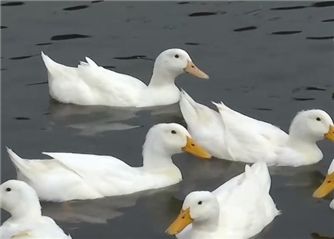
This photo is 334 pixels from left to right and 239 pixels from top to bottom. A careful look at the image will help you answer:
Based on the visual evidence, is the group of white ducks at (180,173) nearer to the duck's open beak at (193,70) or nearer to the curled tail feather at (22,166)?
the curled tail feather at (22,166)

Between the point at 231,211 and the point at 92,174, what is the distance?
60.4 inches

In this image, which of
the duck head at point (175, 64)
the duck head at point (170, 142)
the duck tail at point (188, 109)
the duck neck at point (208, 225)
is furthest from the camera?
the duck head at point (175, 64)

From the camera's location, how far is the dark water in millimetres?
9219

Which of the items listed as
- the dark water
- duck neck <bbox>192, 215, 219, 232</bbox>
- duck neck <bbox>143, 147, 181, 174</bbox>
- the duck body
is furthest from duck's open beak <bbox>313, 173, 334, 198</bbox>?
the duck body

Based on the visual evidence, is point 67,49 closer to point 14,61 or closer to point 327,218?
point 14,61

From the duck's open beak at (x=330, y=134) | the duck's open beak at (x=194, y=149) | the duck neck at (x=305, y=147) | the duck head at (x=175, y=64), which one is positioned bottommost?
the duck neck at (x=305, y=147)

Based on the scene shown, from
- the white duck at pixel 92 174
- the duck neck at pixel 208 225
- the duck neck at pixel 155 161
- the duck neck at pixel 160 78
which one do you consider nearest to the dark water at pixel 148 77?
the white duck at pixel 92 174

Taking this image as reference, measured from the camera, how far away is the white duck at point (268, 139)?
10.1 meters

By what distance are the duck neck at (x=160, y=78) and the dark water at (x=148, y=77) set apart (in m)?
0.34

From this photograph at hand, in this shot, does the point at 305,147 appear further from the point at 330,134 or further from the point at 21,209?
the point at 21,209

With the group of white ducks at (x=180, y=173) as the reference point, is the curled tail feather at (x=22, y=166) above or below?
above

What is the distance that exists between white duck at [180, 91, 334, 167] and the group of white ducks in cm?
1

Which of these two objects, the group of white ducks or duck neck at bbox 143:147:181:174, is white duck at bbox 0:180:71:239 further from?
duck neck at bbox 143:147:181:174

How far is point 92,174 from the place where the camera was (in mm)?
9289
